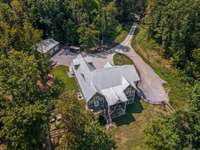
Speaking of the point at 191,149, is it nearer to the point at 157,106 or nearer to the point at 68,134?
the point at 68,134

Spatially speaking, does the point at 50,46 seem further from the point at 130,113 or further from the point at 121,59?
the point at 130,113

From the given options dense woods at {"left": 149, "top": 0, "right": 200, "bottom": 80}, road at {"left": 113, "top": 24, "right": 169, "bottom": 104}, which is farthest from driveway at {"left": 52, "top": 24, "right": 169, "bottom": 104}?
dense woods at {"left": 149, "top": 0, "right": 200, "bottom": 80}

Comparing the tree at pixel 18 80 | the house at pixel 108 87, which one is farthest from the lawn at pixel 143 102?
the tree at pixel 18 80

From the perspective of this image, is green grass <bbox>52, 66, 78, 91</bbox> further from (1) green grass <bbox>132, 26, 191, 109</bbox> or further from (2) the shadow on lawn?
(1) green grass <bbox>132, 26, 191, 109</bbox>

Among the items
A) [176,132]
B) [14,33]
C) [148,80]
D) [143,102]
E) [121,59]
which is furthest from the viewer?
[121,59]

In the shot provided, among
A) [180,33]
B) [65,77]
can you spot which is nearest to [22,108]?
[65,77]

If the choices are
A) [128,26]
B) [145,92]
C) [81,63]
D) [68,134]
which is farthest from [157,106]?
[128,26]
